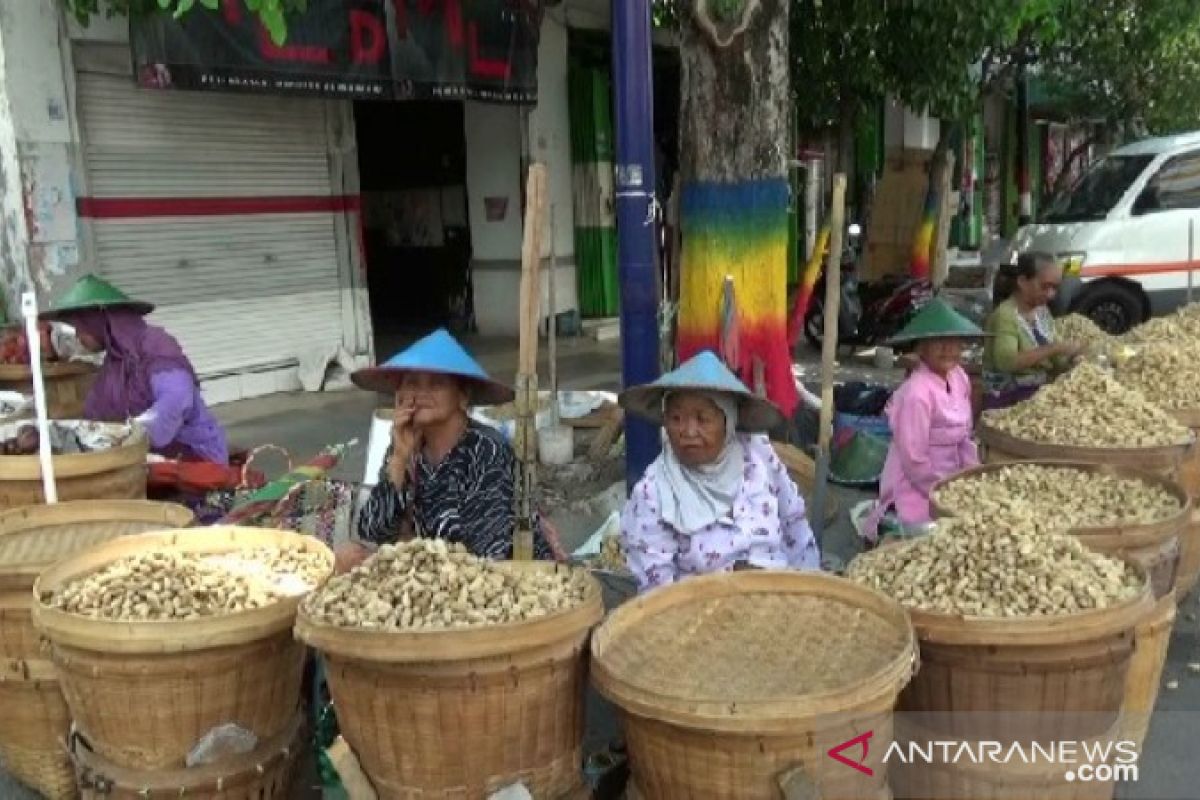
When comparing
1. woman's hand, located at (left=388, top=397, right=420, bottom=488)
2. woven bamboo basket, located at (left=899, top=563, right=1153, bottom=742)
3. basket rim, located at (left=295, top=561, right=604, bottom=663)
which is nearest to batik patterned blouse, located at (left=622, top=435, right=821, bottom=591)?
woman's hand, located at (left=388, top=397, right=420, bottom=488)

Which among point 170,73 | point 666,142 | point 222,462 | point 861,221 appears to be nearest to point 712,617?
point 222,462

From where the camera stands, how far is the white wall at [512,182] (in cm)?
1109

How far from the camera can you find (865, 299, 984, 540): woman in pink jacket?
4.36 m

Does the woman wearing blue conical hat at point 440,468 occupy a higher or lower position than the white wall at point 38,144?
lower

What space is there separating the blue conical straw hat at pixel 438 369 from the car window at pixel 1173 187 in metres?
9.08

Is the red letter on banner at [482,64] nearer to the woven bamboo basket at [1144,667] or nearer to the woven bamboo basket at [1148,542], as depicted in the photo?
the woven bamboo basket at [1148,542]

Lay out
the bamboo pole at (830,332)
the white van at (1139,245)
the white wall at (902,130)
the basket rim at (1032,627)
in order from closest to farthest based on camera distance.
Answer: the basket rim at (1032,627) < the bamboo pole at (830,332) < the white van at (1139,245) < the white wall at (902,130)

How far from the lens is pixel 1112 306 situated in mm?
10492

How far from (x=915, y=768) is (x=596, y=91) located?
31.9ft

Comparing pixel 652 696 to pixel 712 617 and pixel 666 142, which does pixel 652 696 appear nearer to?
pixel 712 617

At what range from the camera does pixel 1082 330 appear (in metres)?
6.75

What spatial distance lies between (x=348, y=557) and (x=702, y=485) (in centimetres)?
106

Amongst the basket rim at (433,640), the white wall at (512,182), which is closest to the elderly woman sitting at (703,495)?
the basket rim at (433,640)

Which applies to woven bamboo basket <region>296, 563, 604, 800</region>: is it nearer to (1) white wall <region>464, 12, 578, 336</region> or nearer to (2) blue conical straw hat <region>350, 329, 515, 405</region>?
(2) blue conical straw hat <region>350, 329, 515, 405</region>
